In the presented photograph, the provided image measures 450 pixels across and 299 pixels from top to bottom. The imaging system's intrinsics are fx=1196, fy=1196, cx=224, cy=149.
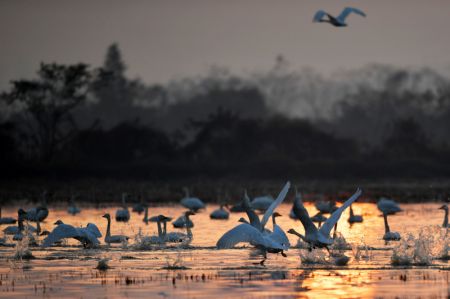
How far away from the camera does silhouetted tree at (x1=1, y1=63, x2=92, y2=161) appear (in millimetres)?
61750

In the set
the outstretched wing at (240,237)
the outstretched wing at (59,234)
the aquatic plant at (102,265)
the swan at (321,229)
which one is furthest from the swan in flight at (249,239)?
the outstretched wing at (59,234)

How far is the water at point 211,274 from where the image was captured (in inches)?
655

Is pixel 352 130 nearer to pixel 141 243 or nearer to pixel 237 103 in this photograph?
pixel 237 103

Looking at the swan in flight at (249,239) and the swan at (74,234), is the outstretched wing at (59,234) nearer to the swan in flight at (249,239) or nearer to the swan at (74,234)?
the swan at (74,234)

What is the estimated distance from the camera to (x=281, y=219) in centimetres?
3275

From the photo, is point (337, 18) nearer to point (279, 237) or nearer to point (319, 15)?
point (319, 15)

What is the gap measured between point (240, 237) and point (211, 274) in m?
0.86

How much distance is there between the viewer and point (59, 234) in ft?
69.7

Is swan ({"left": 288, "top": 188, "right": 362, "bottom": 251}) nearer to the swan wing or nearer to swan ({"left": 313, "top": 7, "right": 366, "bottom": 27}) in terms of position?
the swan wing

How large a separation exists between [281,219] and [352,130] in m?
71.5

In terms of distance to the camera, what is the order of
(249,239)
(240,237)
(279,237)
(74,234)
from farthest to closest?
(74,234) → (279,237) → (249,239) → (240,237)

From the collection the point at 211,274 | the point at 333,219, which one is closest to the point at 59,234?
the point at 211,274

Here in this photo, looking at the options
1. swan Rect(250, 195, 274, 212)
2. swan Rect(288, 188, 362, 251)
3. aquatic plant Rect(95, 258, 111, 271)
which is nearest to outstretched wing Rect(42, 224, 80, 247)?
aquatic plant Rect(95, 258, 111, 271)

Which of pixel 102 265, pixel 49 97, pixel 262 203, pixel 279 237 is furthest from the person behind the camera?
pixel 49 97
